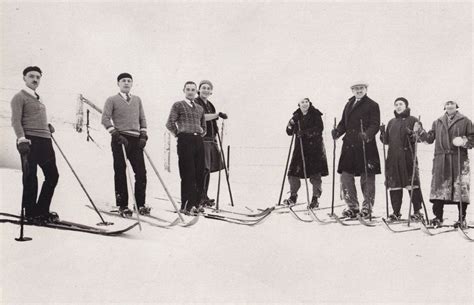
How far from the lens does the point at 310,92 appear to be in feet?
32.9

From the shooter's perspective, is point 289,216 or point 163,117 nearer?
point 289,216

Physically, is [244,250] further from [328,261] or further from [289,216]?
[289,216]

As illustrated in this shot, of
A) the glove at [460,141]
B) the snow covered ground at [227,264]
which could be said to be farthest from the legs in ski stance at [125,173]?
the glove at [460,141]

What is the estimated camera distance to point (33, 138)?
3.29 m

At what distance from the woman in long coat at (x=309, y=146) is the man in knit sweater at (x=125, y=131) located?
204cm

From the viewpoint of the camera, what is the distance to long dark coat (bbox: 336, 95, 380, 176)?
4.67m

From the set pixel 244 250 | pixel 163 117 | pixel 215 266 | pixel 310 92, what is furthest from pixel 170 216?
pixel 310 92

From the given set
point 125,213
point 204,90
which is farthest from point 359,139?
point 125,213

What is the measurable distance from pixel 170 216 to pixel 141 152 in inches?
27.4

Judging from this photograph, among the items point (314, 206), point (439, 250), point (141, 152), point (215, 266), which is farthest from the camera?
point (314, 206)

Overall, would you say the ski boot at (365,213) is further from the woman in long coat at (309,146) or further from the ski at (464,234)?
the ski at (464,234)

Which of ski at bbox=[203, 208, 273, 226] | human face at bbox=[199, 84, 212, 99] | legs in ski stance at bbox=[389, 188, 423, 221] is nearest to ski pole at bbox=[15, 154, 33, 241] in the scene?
ski at bbox=[203, 208, 273, 226]

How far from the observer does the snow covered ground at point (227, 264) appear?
262 cm

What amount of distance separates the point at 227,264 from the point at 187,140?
65.7 inches
